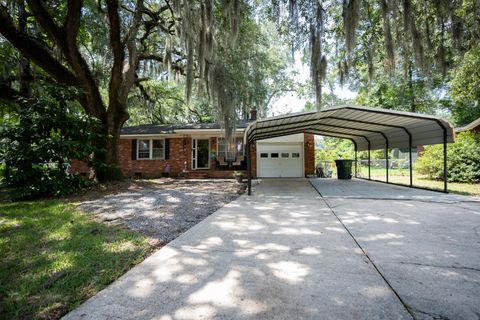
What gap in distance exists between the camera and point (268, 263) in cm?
256

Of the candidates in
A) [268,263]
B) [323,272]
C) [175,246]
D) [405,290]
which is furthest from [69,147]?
[405,290]

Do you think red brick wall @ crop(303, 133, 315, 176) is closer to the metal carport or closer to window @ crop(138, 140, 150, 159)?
the metal carport

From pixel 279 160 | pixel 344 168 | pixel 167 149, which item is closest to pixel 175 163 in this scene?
pixel 167 149

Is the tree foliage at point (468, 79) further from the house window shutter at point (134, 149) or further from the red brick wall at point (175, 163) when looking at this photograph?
the house window shutter at point (134, 149)

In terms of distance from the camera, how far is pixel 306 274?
2305mm

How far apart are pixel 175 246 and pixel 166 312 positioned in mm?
1400

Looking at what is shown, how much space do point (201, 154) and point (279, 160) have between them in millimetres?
4393

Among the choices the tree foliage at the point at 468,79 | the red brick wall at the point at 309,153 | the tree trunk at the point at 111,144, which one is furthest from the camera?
the red brick wall at the point at 309,153

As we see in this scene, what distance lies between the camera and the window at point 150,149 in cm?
1363

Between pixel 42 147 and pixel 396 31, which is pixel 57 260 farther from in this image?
pixel 396 31

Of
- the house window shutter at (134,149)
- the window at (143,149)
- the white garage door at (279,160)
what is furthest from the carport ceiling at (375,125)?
the house window shutter at (134,149)

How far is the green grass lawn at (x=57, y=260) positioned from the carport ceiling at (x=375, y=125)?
4573 millimetres

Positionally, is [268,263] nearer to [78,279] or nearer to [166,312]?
[166,312]

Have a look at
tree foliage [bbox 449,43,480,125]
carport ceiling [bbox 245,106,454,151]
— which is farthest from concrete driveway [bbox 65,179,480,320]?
tree foliage [bbox 449,43,480,125]
